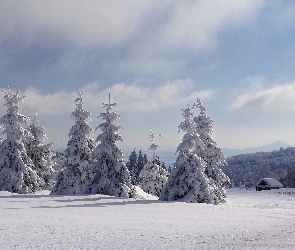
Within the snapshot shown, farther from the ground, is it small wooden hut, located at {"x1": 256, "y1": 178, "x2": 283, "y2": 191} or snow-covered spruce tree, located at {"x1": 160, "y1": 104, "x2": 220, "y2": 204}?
snow-covered spruce tree, located at {"x1": 160, "y1": 104, "x2": 220, "y2": 204}

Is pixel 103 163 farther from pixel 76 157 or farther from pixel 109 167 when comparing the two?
pixel 76 157

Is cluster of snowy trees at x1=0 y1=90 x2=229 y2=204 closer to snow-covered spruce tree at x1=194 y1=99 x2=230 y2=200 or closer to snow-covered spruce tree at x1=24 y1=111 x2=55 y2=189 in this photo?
snow-covered spruce tree at x1=194 y1=99 x2=230 y2=200

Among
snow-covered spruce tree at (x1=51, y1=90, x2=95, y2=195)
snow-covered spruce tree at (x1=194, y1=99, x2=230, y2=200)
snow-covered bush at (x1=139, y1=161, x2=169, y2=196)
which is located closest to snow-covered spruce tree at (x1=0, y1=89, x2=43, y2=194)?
snow-covered spruce tree at (x1=51, y1=90, x2=95, y2=195)

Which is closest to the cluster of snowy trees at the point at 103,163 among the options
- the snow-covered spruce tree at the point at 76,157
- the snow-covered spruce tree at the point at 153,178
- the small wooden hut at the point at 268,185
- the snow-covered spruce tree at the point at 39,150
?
the snow-covered spruce tree at the point at 76,157

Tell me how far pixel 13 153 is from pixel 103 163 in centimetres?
1061

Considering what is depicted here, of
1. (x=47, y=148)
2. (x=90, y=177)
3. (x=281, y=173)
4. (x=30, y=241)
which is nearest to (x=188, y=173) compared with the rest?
(x=90, y=177)

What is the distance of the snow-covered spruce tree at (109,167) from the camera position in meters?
30.0

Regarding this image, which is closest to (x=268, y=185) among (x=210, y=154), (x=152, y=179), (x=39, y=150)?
(x=152, y=179)

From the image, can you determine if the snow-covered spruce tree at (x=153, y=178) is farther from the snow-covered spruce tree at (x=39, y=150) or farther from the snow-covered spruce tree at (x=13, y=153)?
the snow-covered spruce tree at (x=13, y=153)

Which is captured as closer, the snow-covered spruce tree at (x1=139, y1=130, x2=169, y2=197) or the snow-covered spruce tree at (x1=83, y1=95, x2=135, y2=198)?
the snow-covered spruce tree at (x1=83, y1=95, x2=135, y2=198)

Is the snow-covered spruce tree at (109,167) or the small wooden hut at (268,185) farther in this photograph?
the small wooden hut at (268,185)

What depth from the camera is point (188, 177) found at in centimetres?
2823

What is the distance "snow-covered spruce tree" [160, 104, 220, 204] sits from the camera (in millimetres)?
27641

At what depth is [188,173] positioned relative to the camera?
28.5m
